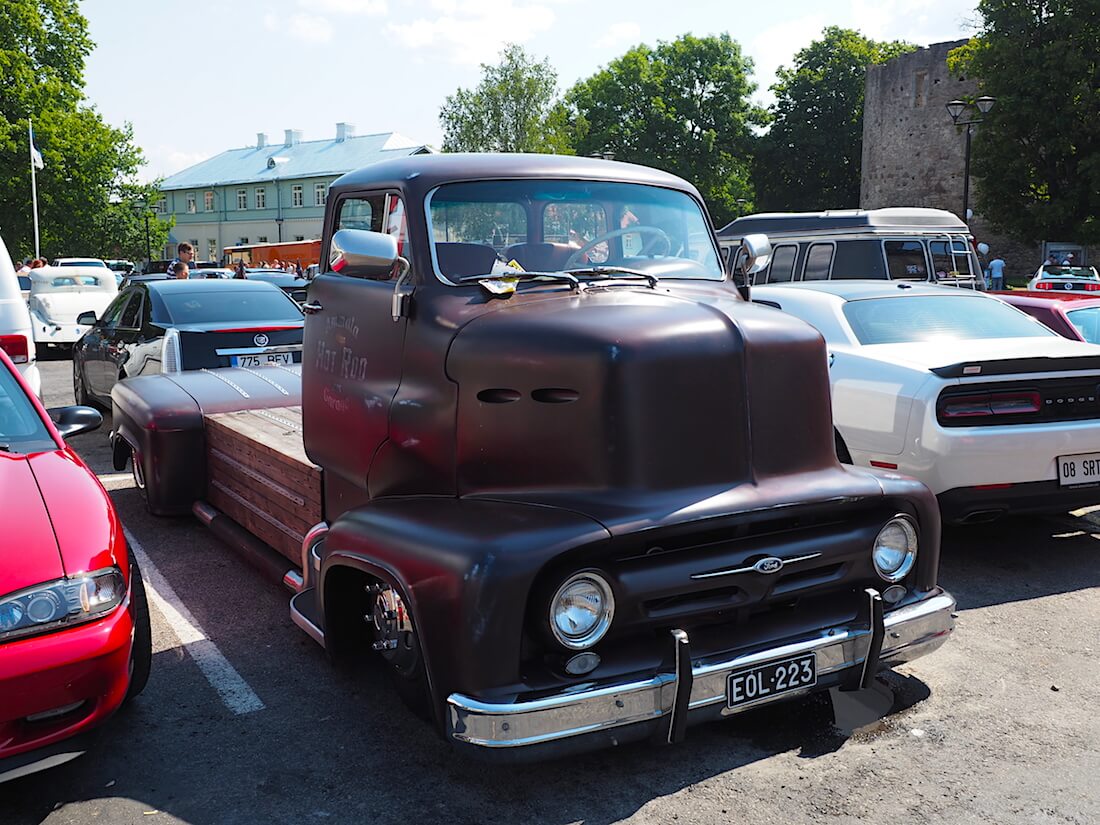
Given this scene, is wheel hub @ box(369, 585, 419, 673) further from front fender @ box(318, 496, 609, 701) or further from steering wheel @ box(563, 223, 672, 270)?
steering wheel @ box(563, 223, 672, 270)

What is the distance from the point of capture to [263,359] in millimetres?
9477

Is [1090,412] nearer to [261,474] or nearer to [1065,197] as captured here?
[261,474]

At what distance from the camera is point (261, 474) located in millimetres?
5562

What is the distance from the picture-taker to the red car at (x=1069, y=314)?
28.1 feet

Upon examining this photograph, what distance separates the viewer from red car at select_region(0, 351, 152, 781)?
316cm

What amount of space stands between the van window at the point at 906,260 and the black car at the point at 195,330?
30.1ft

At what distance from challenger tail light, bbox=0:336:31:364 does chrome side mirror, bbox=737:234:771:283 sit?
6.00 metres

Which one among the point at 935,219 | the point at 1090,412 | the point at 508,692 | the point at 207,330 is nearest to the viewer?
the point at 508,692

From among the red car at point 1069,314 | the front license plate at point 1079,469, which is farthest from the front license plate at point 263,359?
the front license plate at point 1079,469

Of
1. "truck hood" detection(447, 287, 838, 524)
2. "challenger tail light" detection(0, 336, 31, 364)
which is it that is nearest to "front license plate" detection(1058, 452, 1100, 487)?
"truck hood" detection(447, 287, 838, 524)

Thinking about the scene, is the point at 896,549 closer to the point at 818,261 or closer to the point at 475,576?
the point at 475,576

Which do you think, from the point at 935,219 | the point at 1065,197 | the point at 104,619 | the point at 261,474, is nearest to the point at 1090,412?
the point at 261,474

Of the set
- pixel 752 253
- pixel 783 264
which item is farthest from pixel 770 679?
pixel 783 264

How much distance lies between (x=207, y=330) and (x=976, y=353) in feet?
21.1
